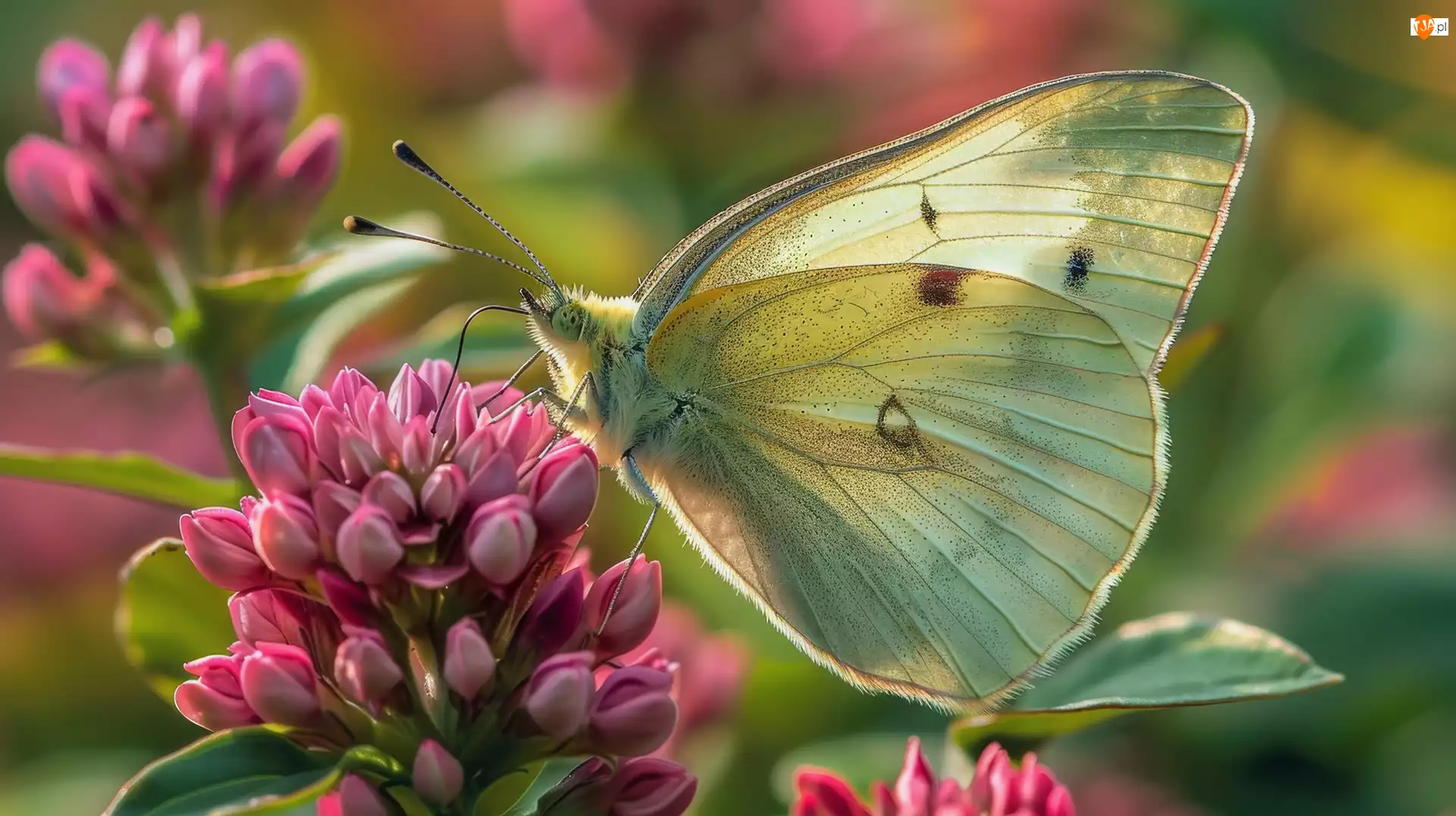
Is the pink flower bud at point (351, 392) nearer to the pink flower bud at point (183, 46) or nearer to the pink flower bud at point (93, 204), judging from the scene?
the pink flower bud at point (93, 204)

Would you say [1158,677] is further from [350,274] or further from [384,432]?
[350,274]

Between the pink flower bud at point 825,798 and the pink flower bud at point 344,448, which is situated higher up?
the pink flower bud at point 344,448

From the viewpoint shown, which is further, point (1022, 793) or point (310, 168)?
point (310, 168)

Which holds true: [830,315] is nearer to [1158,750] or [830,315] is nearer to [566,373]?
[566,373]

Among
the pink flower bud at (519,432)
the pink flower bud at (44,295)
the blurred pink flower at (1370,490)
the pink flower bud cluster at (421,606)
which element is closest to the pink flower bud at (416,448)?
the pink flower bud cluster at (421,606)

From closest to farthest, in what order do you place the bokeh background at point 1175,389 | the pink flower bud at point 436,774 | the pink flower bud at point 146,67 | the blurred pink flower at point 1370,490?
the pink flower bud at point 436,774 < the pink flower bud at point 146,67 < the bokeh background at point 1175,389 < the blurred pink flower at point 1370,490

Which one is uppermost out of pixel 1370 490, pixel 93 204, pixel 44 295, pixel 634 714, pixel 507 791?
pixel 93 204

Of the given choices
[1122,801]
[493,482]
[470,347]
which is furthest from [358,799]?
[1122,801]
